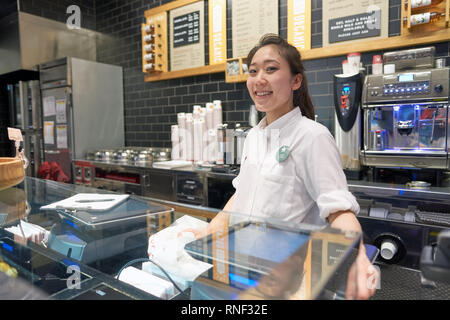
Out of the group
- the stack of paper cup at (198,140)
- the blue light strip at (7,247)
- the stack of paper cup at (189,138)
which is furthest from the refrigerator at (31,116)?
the blue light strip at (7,247)

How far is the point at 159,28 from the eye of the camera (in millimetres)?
4512

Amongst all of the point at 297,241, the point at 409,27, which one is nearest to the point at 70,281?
the point at 297,241

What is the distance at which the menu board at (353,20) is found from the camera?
9.64 ft

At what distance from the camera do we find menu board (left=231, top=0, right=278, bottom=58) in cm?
355

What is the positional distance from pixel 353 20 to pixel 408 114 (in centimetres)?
120

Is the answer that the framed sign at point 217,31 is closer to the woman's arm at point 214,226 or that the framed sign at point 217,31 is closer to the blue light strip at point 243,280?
the woman's arm at point 214,226

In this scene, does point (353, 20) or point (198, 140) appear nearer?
point (353, 20)

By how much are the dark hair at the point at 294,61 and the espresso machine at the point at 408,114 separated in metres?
1.14

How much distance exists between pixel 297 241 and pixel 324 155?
1.81 ft

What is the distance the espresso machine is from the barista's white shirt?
1.25m

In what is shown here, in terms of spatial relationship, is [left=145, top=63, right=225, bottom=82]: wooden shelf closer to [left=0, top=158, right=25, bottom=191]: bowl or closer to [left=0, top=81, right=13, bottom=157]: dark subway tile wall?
[left=0, top=81, right=13, bottom=157]: dark subway tile wall

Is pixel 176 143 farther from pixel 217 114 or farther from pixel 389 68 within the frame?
pixel 389 68

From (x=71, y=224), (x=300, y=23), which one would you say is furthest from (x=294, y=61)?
→ (x=300, y=23)

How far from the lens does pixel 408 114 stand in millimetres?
2332
